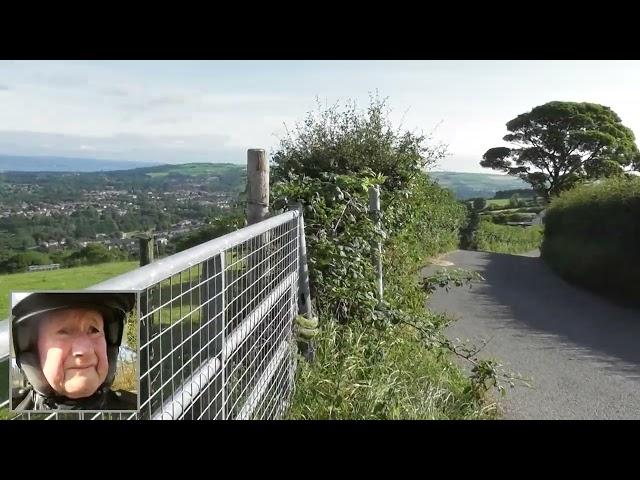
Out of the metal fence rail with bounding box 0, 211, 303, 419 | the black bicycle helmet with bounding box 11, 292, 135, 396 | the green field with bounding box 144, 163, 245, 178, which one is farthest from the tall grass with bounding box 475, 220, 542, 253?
the black bicycle helmet with bounding box 11, 292, 135, 396

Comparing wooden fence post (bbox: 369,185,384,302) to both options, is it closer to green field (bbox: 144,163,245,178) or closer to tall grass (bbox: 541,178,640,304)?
green field (bbox: 144,163,245,178)

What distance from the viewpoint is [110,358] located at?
152 cm

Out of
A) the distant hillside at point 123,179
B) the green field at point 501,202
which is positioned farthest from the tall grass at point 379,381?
the green field at point 501,202

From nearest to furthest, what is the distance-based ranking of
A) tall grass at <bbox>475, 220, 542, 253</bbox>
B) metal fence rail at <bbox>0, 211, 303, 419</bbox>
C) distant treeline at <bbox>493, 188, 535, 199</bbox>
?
1. metal fence rail at <bbox>0, 211, 303, 419</bbox>
2. distant treeline at <bbox>493, 188, 535, 199</bbox>
3. tall grass at <bbox>475, 220, 542, 253</bbox>

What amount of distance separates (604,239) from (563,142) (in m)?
16.0

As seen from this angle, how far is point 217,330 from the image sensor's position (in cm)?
249

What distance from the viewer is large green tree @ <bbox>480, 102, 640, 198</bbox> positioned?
27578 millimetres

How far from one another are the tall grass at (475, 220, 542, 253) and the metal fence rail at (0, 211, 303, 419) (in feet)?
80.1

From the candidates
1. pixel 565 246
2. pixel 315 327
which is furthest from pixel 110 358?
pixel 565 246

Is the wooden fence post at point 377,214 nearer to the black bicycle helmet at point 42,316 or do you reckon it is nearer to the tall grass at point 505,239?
the black bicycle helmet at point 42,316

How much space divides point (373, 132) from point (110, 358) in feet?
28.2

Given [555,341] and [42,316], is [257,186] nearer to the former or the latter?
[42,316]

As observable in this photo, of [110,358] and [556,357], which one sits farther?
[556,357]
